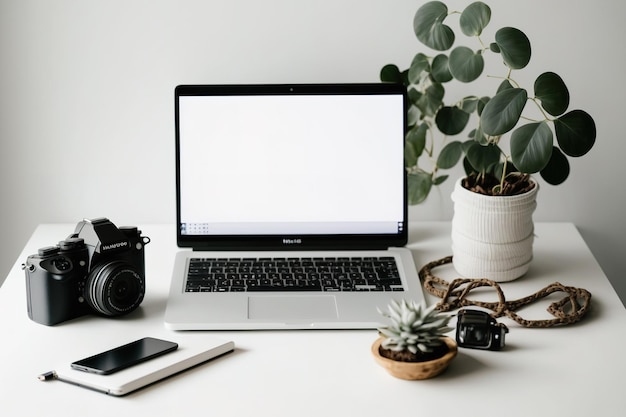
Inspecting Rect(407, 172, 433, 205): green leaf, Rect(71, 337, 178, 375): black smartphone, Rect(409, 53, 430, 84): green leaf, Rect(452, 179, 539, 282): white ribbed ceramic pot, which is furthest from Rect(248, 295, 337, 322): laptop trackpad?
Rect(409, 53, 430, 84): green leaf

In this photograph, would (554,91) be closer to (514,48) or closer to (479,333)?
(514,48)

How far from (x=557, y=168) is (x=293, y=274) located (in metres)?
0.49

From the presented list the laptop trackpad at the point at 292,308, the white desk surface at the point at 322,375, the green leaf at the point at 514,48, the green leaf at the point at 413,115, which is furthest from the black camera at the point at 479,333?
the green leaf at the point at 413,115

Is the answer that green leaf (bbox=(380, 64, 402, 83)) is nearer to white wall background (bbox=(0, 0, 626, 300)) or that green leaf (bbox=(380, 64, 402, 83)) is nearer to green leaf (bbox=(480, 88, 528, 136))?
white wall background (bbox=(0, 0, 626, 300))

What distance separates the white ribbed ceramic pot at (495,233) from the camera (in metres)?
1.40

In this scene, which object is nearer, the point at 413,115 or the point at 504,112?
the point at 504,112

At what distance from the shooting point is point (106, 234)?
4.20 feet

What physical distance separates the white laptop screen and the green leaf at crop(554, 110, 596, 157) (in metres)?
0.33

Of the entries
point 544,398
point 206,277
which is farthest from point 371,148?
point 544,398

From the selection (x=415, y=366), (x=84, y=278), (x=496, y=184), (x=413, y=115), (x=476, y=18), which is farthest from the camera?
(x=413, y=115)

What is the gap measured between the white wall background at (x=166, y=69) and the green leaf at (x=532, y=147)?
44 cm

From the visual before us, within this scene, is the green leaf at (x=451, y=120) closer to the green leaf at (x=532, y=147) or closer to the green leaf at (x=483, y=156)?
the green leaf at (x=483, y=156)

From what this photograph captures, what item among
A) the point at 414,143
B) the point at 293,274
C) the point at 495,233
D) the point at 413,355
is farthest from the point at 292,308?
the point at 414,143

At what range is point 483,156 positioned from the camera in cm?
141
